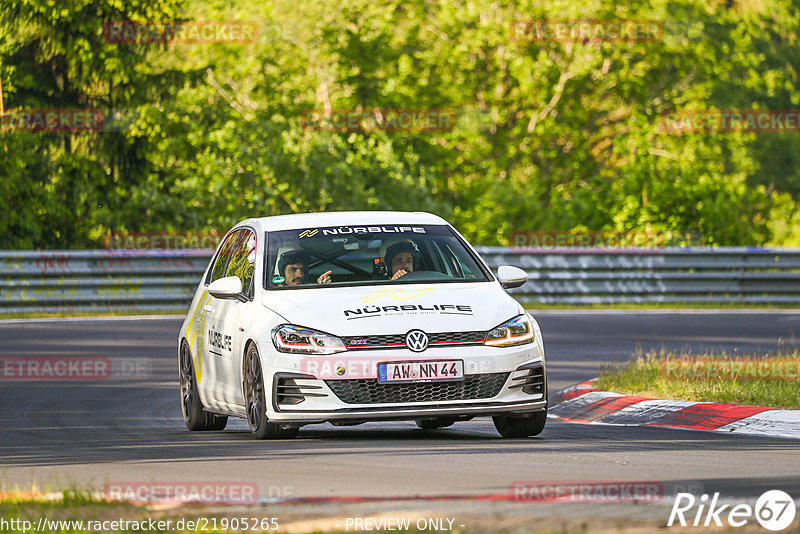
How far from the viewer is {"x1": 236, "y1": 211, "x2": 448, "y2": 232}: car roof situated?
11539 mm

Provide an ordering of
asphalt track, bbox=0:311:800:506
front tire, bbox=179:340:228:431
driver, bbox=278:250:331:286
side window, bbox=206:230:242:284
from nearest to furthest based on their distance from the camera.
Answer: asphalt track, bbox=0:311:800:506, driver, bbox=278:250:331:286, front tire, bbox=179:340:228:431, side window, bbox=206:230:242:284

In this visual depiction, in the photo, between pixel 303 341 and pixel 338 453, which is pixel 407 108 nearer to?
pixel 303 341

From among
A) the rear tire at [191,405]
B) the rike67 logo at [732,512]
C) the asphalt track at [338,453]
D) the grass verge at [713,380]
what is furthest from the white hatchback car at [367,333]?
the rike67 logo at [732,512]

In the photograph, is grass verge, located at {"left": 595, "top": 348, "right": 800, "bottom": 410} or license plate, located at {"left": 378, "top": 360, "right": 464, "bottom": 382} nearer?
license plate, located at {"left": 378, "top": 360, "right": 464, "bottom": 382}

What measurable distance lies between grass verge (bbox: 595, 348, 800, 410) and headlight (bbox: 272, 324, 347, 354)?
3528mm

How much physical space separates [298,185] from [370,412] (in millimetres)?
25141

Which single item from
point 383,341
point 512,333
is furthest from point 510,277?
point 383,341

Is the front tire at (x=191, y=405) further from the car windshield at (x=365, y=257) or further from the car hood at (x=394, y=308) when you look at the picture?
the car hood at (x=394, y=308)

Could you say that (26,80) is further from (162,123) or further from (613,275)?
(613,275)

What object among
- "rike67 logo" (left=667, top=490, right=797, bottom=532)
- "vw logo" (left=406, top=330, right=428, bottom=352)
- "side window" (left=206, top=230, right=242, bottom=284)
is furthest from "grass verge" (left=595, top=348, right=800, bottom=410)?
"rike67 logo" (left=667, top=490, right=797, bottom=532)

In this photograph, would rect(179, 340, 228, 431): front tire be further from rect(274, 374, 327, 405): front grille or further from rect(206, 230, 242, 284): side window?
rect(274, 374, 327, 405): front grille

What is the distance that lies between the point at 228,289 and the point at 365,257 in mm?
987

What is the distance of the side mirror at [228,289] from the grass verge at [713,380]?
362 centimetres

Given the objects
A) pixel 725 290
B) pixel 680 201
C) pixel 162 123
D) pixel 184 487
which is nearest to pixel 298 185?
pixel 162 123
